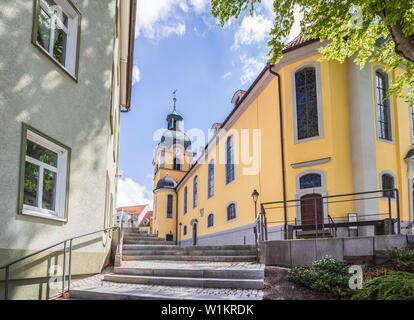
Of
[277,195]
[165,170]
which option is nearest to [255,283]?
[277,195]

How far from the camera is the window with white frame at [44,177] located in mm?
6305

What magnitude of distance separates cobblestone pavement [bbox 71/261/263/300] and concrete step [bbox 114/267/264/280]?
0.59m

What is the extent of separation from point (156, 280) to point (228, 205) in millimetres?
13607

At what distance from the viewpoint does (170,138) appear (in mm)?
53750

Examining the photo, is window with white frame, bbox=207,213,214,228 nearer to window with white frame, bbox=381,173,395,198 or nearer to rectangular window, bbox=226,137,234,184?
rectangular window, bbox=226,137,234,184

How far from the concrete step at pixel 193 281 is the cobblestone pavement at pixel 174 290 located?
13 centimetres

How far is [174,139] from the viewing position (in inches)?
2125

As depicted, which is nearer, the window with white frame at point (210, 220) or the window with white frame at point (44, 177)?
the window with white frame at point (44, 177)

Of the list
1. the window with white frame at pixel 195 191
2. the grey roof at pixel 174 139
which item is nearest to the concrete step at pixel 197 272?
the window with white frame at pixel 195 191

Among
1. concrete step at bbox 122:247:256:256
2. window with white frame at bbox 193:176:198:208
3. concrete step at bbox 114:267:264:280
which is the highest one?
window with white frame at bbox 193:176:198:208

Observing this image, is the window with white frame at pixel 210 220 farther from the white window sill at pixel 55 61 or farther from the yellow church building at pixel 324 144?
the white window sill at pixel 55 61

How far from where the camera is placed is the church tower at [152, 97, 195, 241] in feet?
129

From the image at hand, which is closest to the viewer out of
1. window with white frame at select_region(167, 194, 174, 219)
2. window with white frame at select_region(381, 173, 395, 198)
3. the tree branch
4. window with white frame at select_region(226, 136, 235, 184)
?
the tree branch

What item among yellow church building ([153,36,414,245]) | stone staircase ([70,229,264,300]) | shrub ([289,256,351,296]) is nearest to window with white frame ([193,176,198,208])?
yellow church building ([153,36,414,245])
